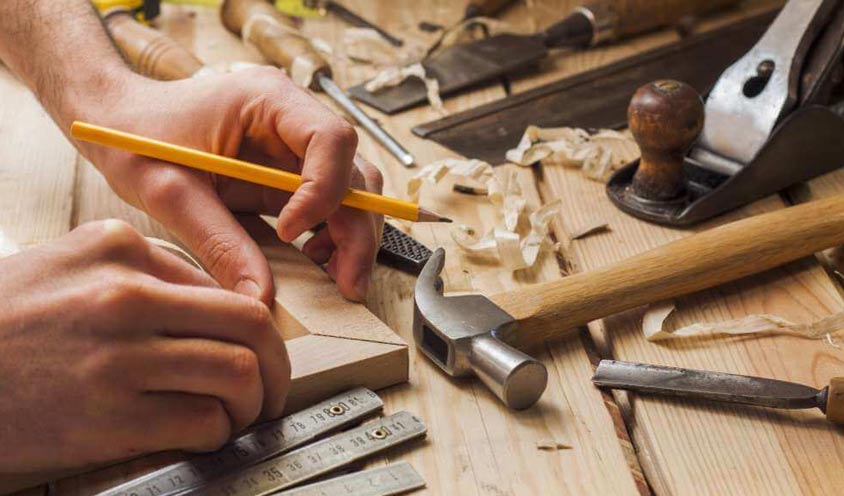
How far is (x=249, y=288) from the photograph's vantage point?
124 centimetres

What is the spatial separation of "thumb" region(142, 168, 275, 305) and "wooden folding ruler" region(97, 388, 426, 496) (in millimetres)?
202

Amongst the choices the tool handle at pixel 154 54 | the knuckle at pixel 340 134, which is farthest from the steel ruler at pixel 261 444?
the tool handle at pixel 154 54

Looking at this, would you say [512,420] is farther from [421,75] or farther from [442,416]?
[421,75]

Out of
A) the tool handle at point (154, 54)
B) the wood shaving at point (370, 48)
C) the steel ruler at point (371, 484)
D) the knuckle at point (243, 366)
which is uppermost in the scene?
the knuckle at point (243, 366)

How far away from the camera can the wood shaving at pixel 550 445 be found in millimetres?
1112

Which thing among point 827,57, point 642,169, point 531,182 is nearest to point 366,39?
point 531,182

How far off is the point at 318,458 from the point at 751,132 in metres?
0.97

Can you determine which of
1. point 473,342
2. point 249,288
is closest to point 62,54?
point 249,288

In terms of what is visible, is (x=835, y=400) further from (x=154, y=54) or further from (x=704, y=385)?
(x=154, y=54)

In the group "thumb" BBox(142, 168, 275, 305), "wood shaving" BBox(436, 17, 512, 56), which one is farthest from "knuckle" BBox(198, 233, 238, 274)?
"wood shaving" BBox(436, 17, 512, 56)

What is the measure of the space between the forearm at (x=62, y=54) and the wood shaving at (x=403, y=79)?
1.90 ft

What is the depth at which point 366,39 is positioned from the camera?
2.22 m

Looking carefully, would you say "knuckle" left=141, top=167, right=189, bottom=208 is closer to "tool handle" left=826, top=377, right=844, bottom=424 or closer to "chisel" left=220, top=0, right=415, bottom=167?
"chisel" left=220, top=0, right=415, bottom=167

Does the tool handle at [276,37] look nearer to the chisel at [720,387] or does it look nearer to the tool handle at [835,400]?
the chisel at [720,387]
